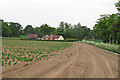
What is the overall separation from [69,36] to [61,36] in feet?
26.6

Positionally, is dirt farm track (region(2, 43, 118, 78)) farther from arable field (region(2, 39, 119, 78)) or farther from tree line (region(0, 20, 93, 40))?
tree line (region(0, 20, 93, 40))

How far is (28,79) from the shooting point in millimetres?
6133

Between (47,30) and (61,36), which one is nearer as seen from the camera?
(61,36)

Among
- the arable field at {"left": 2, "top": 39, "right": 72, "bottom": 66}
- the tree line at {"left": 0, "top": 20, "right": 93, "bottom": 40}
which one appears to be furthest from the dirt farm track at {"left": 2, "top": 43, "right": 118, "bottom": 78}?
the tree line at {"left": 0, "top": 20, "right": 93, "bottom": 40}

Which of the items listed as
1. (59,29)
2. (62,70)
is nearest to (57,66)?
(62,70)

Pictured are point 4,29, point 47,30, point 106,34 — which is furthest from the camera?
point 47,30

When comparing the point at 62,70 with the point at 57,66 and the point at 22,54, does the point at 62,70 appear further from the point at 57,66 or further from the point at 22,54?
the point at 22,54

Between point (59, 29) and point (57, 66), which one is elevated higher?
point (59, 29)

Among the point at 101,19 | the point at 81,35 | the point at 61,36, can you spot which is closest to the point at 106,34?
the point at 101,19

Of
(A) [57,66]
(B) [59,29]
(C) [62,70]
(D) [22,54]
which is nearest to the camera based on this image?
(C) [62,70]

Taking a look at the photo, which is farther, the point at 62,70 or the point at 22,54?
the point at 22,54

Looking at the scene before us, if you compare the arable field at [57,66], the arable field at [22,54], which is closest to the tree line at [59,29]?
the arable field at [22,54]

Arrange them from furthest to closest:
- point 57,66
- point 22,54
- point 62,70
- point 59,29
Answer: point 59,29, point 22,54, point 57,66, point 62,70

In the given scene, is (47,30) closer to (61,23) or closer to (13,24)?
(61,23)
